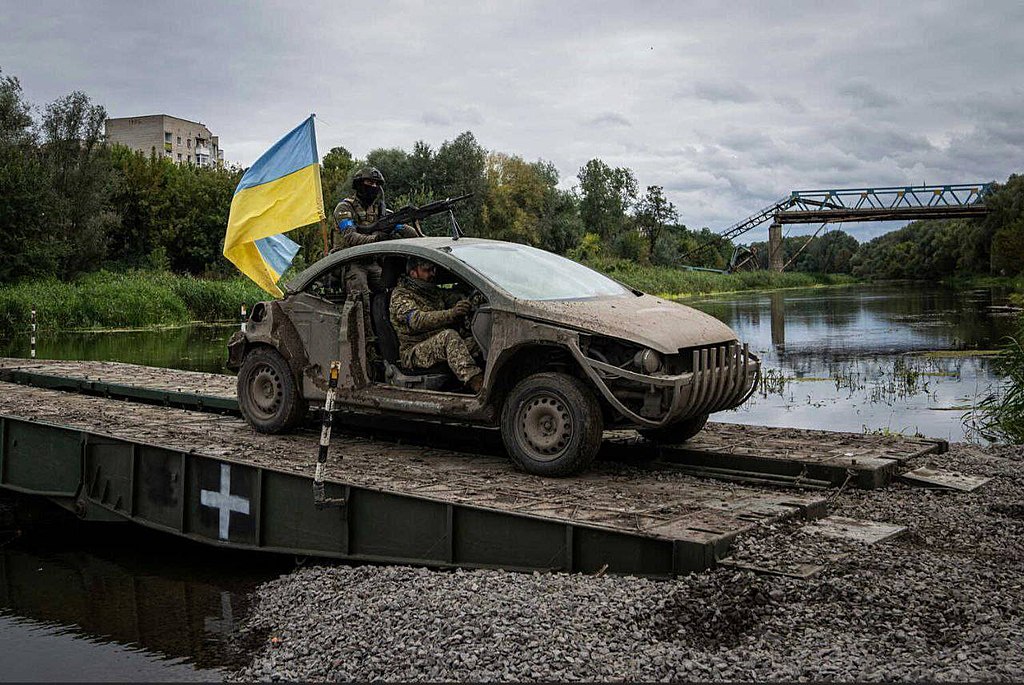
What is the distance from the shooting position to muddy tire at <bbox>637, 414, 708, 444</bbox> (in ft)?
30.7

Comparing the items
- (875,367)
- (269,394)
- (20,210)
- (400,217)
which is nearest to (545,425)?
(400,217)

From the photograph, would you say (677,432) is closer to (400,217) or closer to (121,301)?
(400,217)

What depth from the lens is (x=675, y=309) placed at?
8.86 meters

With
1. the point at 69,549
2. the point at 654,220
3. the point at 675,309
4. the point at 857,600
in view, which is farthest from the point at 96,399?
the point at 654,220

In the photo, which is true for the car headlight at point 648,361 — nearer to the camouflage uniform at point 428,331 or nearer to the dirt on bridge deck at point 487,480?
the dirt on bridge deck at point 487,480

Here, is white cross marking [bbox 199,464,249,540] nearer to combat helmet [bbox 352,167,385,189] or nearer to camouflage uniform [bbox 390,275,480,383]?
camouflage uniform [bbox 390,275,480,383]

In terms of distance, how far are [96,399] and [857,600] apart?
1045cm

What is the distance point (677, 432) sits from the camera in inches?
371

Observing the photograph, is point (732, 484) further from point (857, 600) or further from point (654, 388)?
point (857, 600)

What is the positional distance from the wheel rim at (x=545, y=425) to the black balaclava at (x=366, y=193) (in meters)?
3.52

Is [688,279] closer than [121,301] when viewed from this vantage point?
No

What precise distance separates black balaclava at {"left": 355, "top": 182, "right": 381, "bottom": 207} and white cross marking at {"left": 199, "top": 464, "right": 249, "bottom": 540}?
3.27m

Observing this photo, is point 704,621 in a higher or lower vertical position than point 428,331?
lower

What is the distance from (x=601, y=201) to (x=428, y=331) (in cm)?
7567
